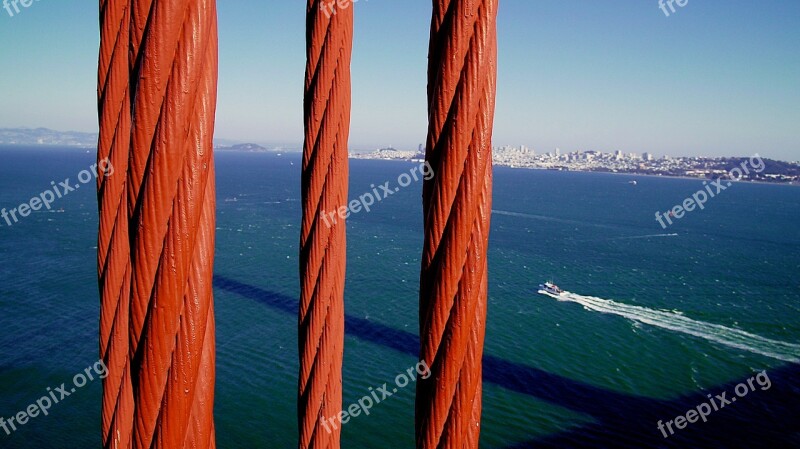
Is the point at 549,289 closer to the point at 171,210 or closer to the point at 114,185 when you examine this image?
the point at 114,185

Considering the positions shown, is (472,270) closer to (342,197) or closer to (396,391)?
(342,197)

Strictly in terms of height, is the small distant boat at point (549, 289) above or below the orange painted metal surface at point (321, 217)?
below

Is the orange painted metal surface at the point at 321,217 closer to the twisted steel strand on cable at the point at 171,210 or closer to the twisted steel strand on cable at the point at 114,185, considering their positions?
the twisted steel strand on cable at the point at 114,185

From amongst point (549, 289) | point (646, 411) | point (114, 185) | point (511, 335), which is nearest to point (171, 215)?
point (114, 185)

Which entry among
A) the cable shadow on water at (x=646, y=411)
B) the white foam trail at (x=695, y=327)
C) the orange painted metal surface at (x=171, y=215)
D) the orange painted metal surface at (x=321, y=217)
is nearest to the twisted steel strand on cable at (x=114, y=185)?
the orange painted metal surface at (x=171, y=215)

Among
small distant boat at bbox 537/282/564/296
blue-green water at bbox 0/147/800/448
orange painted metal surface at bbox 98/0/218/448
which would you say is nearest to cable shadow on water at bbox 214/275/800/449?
blue-green water at bbox 0/147/800/448
